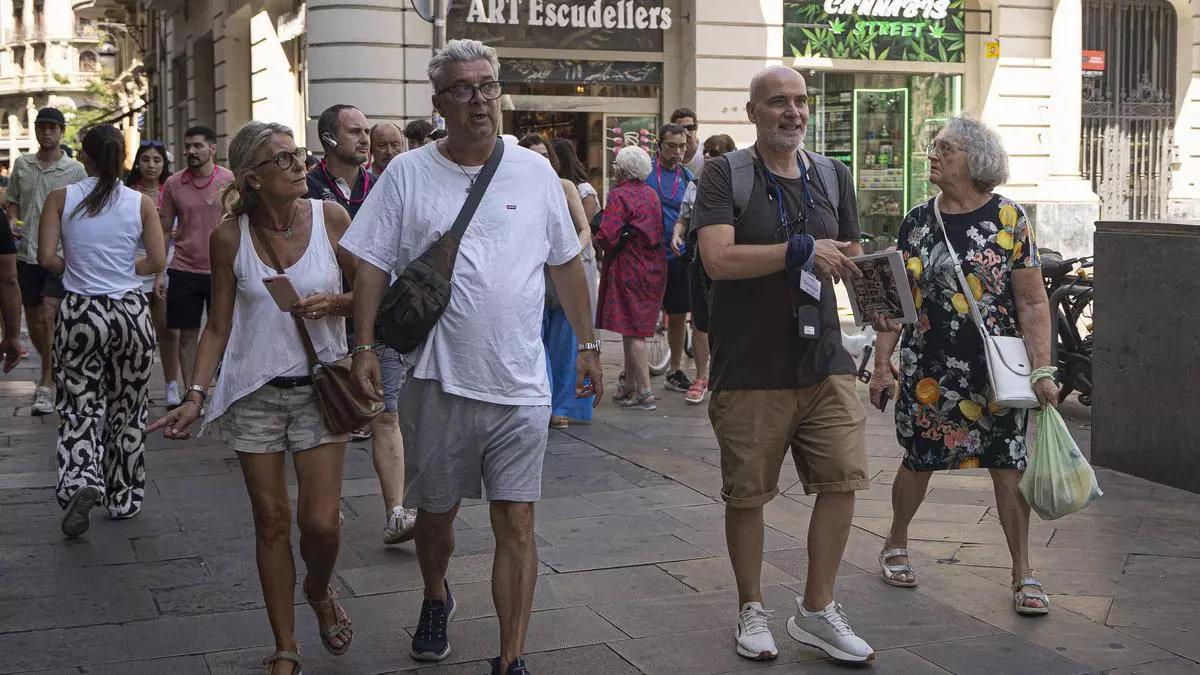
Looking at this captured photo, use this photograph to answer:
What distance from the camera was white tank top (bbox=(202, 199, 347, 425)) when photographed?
4.54 metres

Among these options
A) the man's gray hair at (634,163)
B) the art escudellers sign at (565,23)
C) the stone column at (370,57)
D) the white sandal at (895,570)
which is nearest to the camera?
the white sandal at (895,570)

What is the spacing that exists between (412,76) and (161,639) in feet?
44.6

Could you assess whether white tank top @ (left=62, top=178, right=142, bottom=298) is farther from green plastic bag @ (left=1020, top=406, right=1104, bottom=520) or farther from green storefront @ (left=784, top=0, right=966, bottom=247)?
green storefront @ (left=784, top=0, right=966, bottom=247)

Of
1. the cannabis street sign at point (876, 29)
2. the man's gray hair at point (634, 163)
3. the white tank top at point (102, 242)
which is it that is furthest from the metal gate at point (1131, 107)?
the white tank top at point (102, 242)

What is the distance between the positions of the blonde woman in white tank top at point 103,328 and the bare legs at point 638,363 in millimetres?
3750

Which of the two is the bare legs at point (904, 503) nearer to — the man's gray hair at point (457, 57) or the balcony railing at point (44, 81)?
the man's gray hair at point (457, 57)

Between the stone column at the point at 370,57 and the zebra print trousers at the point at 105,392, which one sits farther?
the stone column at the point at 370,57

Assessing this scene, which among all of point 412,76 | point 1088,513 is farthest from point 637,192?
point 412,76

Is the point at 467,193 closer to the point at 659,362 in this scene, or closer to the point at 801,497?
the point at 801,497

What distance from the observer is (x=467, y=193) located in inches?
172

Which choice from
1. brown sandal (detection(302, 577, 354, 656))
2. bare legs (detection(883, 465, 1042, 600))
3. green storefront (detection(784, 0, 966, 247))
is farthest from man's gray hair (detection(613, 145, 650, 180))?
green storefront (detection(784, 0, 966, 247))

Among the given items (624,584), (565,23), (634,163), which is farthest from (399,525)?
(565,23)

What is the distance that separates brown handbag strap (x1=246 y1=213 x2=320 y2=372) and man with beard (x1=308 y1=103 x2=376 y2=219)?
214 centimetres

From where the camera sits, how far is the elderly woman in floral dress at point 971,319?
5363 mm
